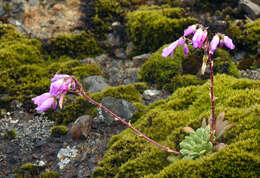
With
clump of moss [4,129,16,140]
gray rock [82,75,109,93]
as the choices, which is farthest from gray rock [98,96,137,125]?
clump of moss [4,129,16,140]

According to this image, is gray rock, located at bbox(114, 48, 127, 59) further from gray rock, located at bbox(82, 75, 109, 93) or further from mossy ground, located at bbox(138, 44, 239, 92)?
gray rock, located at bbox(82, 75, 109, 93)

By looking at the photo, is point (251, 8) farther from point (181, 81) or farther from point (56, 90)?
point (56, 90)

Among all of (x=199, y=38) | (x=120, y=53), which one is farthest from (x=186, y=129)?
(x=120, y=53)

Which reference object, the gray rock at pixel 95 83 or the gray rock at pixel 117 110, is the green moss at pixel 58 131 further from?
the gray rock at pixel 95 83

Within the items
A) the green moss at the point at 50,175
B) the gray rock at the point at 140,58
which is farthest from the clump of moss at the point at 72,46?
the green moss at the point at 50,175

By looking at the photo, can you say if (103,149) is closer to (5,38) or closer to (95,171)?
(95,171)

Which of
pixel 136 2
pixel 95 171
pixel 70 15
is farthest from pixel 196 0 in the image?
pixel 95 171
